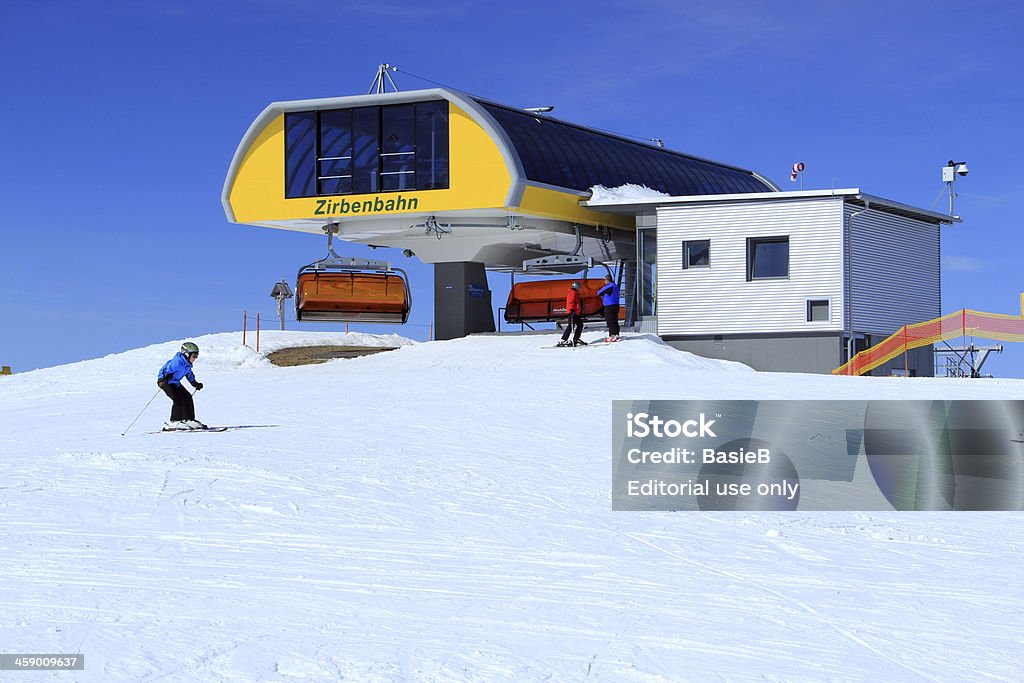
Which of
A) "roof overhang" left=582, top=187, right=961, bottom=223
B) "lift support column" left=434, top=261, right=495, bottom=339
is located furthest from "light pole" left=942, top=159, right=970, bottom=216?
"lift support column" left=434, top=261, right=495, bottom=339

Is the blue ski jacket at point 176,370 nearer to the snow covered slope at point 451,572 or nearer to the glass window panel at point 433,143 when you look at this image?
the snow covered slope at point 451,572

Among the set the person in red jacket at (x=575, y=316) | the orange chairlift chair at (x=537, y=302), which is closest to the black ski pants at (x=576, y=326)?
the person in red jacket at (x=575, y=316)

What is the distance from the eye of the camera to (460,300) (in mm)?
32812

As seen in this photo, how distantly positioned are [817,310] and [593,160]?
27.9 feet

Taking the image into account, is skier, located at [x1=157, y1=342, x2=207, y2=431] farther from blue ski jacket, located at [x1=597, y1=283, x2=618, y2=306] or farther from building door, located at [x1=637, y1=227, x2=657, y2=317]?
building door, located at [x1=637, y1=227, x2=657, y2=317]

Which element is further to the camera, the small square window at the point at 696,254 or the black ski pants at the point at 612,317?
the small square window at the point at 696,254

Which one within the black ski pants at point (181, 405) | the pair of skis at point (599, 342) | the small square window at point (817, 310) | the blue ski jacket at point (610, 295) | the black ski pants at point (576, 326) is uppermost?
the blue ski jacket at point (610, 295)

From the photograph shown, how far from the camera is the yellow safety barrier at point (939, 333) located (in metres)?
24.4

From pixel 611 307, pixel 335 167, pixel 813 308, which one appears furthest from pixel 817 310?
pixel 335 167

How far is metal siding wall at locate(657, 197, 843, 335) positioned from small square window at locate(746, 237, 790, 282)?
0.62 ft

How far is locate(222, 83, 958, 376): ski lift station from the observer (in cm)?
2750

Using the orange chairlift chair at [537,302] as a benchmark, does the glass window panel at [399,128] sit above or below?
above

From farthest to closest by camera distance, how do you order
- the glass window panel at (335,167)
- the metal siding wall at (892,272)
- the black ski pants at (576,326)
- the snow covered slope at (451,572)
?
the glass window panel at (335,167) → the metal siding wall at (892,272) → the black ski pants at (576,326) → the snow covered slope at (451,572)

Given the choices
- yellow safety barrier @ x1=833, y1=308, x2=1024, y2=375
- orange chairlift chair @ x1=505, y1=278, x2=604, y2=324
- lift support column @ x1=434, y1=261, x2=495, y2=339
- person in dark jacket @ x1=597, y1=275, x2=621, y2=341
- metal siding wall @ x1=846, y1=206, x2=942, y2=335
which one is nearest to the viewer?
yellow safety barrier @ x1=833, y1=308, x2=1024, y2=375
